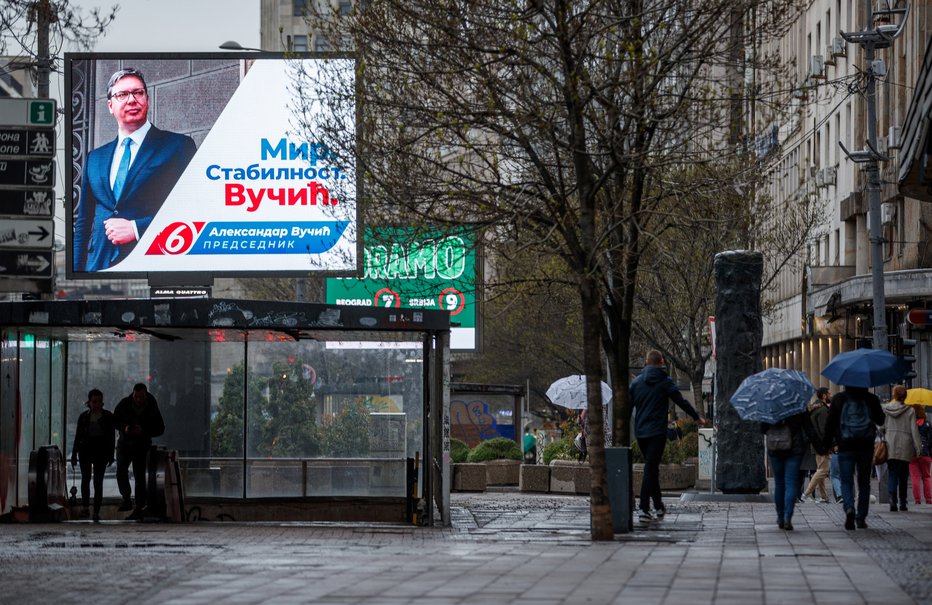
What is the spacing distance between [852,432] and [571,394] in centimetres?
1445

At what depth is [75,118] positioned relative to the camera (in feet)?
101

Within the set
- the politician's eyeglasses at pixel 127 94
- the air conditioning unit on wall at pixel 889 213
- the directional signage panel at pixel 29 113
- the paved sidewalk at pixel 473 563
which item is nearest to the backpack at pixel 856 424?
the paved sidewalk at pixel 473 563

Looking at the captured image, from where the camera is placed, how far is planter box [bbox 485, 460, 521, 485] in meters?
36.7

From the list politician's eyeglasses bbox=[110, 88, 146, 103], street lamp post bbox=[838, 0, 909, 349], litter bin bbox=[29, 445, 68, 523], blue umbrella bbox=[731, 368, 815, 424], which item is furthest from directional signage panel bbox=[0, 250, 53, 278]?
street lamp post bbox=[838, 0, 909, 349]

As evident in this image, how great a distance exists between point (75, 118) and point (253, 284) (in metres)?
42.8

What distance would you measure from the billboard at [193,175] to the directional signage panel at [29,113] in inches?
642

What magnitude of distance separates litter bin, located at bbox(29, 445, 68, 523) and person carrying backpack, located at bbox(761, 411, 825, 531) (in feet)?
28.1

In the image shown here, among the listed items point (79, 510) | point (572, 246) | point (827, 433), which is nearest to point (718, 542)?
point (827, 433)

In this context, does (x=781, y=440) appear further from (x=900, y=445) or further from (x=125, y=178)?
(x=125, y=178)

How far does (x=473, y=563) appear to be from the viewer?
43.5 ft

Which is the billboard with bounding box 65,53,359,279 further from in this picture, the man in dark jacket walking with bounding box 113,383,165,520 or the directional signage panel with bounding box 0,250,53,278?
the directional signage panel with bounding box 0,250,53,278

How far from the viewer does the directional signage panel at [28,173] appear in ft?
44.8

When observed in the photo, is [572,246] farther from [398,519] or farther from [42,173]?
[42,173]

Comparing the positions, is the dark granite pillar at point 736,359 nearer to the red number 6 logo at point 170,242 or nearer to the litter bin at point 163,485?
the litter bin at point 163,485
